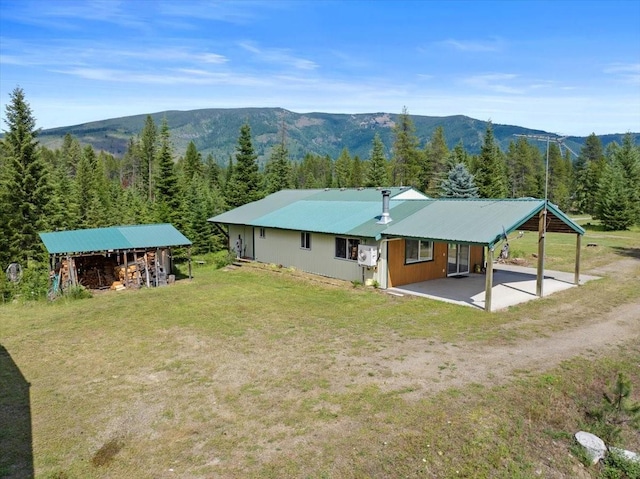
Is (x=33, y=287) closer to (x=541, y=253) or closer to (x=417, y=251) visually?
(x=417, y=251)

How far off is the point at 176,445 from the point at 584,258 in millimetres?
23668

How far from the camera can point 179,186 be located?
116 feet

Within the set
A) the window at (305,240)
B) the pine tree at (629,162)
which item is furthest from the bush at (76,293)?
the pine tree at (629,162)

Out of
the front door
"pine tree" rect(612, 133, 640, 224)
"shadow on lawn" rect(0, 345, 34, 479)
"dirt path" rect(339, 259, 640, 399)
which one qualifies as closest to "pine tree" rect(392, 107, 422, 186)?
"pine tree" rect(612, 133, 640, 224)

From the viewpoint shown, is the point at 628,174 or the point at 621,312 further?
the point at 628,174

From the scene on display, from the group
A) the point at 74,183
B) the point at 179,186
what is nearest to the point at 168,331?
the point at 179,186

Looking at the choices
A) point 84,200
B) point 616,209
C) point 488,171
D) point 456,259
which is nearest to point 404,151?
point 488,171

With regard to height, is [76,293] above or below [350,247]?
below

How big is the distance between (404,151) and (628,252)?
2605 cm

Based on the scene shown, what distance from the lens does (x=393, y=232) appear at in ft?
52.2

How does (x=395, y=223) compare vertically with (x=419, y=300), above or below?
above

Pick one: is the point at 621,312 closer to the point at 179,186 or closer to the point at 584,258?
the point at 584,258

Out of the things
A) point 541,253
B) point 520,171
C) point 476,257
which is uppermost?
point 520,171

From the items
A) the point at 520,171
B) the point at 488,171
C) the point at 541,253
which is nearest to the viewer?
the point at 541,253
